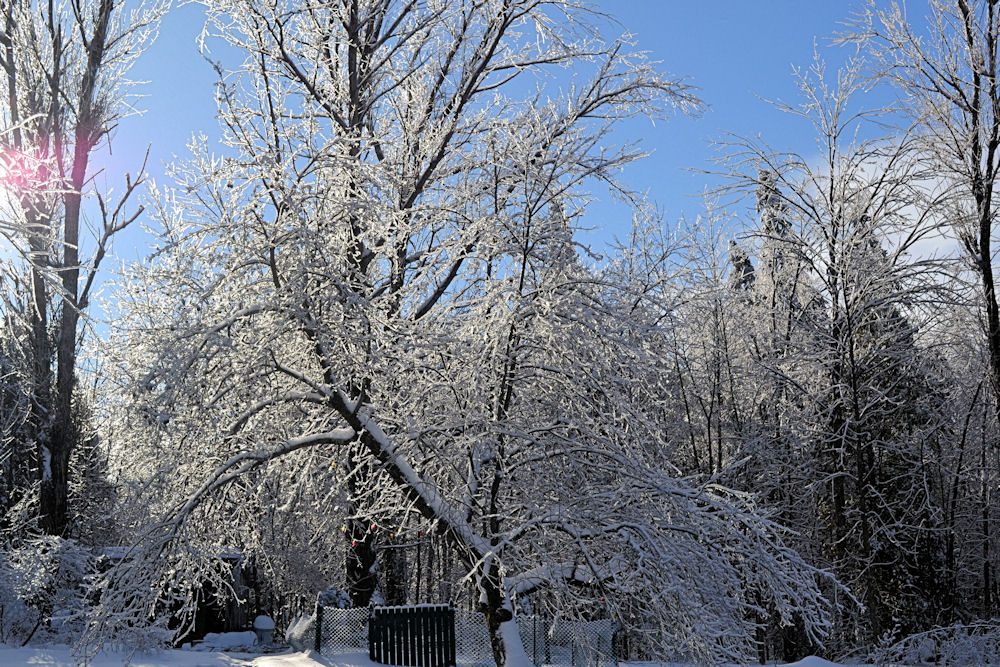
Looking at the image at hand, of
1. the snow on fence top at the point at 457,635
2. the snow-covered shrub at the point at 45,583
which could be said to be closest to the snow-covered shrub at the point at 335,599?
the snow on fence top at the point at 457,635

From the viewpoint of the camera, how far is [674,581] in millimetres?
6125

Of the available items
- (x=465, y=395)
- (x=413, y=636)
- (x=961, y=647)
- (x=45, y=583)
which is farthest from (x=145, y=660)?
(x=961, y=647)

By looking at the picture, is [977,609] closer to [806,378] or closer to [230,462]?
[806,378]

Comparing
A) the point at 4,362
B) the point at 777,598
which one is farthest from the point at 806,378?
the point at 4,362

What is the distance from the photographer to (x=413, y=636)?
12984 mm

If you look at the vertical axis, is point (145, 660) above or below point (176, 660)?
above

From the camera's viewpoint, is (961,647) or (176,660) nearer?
(961,647)

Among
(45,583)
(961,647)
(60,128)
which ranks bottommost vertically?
(961,647)

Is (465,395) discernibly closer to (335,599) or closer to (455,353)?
(455,353)

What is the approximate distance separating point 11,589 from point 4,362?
442 inches

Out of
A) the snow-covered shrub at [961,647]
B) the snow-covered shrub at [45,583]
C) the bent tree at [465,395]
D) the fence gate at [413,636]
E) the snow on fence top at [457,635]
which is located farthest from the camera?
the snow-covered shrub at [45,583]

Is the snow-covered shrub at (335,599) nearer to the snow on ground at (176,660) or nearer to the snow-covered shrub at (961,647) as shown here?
the snow on ground at (176,660)

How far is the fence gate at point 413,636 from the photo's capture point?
1290 centimetres

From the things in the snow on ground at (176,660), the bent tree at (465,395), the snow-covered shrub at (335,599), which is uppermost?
the bent tree at (465,395)
